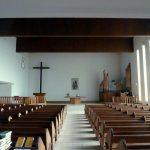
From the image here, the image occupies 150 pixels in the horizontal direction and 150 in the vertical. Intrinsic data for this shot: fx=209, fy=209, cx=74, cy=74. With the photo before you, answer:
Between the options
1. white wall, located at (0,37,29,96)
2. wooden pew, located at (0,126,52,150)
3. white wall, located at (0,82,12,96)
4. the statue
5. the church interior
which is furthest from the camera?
the statue

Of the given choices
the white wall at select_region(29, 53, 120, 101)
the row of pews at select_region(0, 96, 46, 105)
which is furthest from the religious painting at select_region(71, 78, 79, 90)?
the row of pews at select_region(0, 96, 46, 105)

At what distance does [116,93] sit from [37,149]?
46.2 ft

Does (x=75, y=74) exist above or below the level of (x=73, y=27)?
below

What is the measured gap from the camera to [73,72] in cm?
1700

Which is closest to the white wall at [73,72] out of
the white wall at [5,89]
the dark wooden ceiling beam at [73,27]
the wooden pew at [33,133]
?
the white wall at [5,89]

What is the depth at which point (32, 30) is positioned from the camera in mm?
6777

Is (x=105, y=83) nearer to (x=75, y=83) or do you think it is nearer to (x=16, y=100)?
(x=75, y=83)

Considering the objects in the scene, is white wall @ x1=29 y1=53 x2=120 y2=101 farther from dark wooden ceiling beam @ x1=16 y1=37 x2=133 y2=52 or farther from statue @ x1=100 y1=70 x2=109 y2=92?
dark wooden ceiling beam @ x1=16 y1=37 x2=133 y2=52

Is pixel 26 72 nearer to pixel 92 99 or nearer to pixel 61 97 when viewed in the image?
pixel 61 97

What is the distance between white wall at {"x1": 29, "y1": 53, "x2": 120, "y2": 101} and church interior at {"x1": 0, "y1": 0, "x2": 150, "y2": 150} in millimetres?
81

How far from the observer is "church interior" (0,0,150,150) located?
3.06m

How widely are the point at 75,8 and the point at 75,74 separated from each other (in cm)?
1154

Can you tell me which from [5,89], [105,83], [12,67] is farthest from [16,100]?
[105,83]

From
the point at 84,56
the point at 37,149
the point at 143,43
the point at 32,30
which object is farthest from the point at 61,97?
the point at 37,149
